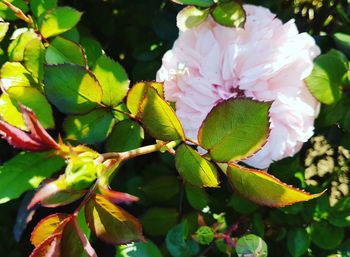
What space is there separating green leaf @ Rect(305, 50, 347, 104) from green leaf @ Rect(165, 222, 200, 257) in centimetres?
23

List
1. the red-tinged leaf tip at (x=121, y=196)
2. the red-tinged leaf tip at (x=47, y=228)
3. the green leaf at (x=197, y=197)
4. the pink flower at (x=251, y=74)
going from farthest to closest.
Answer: the green leaf at (x=197, y=197) → the pink flower at (x=251, y=74) → the red-tinged leaf tip at (x=47, y=228) → the red-tinged leaf tip at (x=121, y=196)

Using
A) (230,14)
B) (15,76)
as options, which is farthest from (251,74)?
(15,76)

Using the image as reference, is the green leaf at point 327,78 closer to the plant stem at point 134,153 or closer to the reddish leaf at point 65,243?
the plant stem at point 134,153

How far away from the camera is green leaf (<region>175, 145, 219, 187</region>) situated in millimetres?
544

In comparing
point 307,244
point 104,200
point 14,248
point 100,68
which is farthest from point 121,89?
point 14,248

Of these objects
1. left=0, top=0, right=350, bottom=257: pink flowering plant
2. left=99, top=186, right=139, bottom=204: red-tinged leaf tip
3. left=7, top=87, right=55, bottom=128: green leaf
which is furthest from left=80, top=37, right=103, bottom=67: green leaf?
left=99, top=186, right=139, bottom=204: red-tinged leaf tip

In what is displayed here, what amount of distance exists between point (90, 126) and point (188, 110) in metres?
0.11

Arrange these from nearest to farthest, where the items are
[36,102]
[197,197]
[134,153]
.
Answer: [134,153], [36,102], [197,197]

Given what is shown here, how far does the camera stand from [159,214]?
31.0 inches

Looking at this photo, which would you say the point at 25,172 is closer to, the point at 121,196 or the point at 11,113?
the point at 11,113

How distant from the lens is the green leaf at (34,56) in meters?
0.66

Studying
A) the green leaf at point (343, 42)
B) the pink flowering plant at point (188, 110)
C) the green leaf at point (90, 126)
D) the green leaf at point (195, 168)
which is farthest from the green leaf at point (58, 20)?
the green leaf at point (343, 42)

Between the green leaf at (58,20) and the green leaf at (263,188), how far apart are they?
0.89ft

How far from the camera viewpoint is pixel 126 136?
2.09 ft
